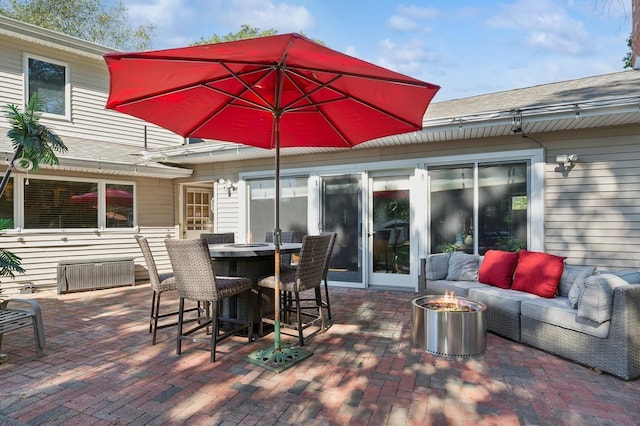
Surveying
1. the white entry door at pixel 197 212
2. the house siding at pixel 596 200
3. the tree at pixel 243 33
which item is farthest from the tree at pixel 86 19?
the house siding at pixel 596 200

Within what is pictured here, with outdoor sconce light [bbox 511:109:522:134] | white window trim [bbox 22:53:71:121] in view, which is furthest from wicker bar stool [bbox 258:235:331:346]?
white window trim [bbox 22:53:71:121]

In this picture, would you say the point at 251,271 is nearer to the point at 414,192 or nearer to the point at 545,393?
the point at 545,393

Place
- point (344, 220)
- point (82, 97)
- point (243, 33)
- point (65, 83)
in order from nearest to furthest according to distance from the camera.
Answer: point (344, 220) < point (65, 83) < point (82, 97) < point (243, 33)

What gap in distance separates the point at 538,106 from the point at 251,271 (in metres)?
3.95

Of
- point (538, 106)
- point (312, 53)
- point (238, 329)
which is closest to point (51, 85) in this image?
point (238, 329)

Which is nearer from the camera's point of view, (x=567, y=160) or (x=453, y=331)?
(x=453, y=331)

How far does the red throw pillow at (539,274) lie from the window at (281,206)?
3.75 metres

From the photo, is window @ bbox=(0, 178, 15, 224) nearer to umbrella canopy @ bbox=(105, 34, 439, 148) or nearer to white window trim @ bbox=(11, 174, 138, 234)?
white window trim @ bbox=(11, 174, 138, 234)

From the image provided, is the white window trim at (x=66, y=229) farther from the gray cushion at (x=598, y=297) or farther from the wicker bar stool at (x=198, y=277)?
the gray cushion at (x=598, y=297)

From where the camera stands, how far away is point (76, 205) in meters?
7.12

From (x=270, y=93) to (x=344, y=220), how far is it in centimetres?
352

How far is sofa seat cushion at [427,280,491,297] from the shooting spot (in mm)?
4297

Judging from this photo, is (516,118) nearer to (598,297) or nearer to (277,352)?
(598,297)

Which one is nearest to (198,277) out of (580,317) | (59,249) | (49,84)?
(580,317)
